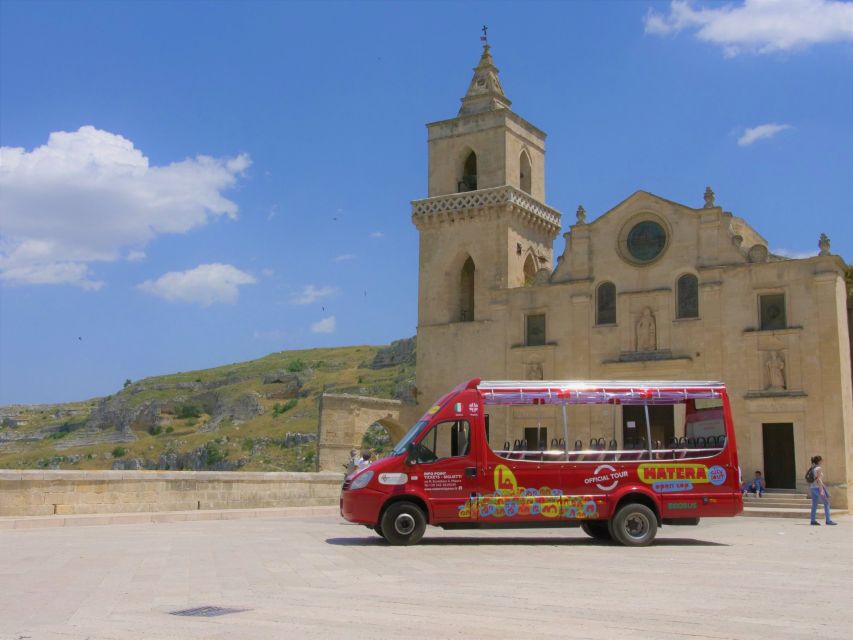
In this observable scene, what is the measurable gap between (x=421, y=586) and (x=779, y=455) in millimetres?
21477

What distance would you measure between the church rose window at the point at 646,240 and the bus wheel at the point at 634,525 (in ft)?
59.1

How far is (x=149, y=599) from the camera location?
8406 millimetres

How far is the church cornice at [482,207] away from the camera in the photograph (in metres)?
34.6

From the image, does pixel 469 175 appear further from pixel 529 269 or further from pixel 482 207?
pixel 529 269

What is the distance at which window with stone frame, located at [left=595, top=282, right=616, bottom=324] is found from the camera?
31.7 metres

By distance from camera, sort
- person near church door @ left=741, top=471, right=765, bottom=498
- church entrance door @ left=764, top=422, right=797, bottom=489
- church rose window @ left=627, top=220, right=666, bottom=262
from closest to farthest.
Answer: person near church door @ left=741, top=471, right=765, bottom=498, church entrance door @ left=764, top=422, right=797, bottom=489, church rose window @ left=627, top=220, right=666, bottom=262

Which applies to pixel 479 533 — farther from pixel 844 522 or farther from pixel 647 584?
pixel 844 522

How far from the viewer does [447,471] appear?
14.1 metres

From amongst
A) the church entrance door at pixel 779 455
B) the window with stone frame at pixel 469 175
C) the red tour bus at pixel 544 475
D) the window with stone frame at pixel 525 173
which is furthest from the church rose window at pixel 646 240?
the red tour bus at pixel 544 475

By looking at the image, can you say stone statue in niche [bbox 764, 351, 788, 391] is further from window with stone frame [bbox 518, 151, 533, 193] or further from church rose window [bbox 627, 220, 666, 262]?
window with stone frame [bbox 518, 151, 533, 193]

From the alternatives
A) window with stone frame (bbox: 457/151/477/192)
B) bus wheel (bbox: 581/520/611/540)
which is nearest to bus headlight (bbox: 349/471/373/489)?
bus wheel (bbox: 581/520/611/540)

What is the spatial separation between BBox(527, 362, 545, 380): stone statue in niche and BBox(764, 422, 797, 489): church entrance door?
7.91 metres

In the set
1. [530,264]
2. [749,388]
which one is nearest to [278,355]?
[530,264]

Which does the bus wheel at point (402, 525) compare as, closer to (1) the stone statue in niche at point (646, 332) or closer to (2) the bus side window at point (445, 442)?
(2) the bus side window at point (445, 442)
